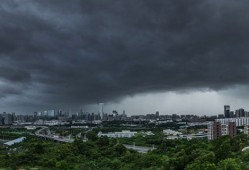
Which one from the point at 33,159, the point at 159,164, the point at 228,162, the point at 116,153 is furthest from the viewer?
the point at 116,153

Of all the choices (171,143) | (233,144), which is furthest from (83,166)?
(171,143)

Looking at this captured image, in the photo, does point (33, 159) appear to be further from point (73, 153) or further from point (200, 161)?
point (200, 161)

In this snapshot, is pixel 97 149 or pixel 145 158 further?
pixel 97 149

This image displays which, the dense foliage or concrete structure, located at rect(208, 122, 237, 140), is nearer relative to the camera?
the dense foliage

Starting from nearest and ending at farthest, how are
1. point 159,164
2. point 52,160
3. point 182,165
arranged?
point 182,165
point 159,164
point 52,160

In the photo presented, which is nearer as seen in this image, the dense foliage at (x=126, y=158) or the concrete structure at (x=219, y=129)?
the dense foliage at (x=126, y=158)

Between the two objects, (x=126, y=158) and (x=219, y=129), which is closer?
(x=126, y=158)

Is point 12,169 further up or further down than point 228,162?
further down

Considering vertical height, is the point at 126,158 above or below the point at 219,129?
below
